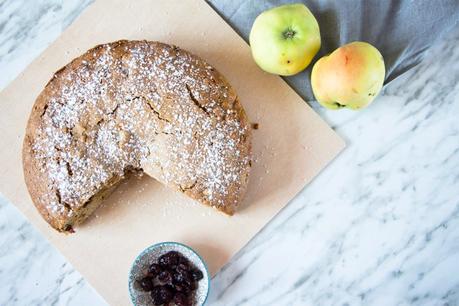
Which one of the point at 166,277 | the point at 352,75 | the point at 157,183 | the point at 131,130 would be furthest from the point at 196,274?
the point at 352,75

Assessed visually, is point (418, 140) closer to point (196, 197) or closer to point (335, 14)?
point (335, 14)

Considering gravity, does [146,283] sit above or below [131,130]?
below

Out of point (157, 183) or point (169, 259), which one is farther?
point (157, 183)

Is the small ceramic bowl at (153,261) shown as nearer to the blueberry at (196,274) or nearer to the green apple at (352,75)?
the blueberry at (196,274)

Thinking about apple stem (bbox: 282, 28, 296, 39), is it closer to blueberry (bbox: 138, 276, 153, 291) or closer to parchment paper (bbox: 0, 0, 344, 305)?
parchment paper (bbox: 0, 0, 344, 305)

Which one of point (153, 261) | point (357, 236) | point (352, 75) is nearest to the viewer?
point (352, 75)

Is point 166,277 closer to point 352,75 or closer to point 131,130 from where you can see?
point 131,130

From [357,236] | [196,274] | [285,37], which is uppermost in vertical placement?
[285,37]
